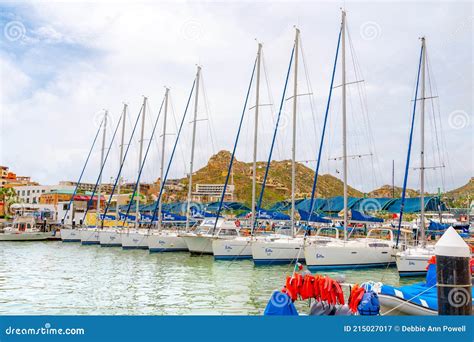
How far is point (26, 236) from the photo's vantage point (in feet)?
197

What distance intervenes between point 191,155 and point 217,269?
18313mm

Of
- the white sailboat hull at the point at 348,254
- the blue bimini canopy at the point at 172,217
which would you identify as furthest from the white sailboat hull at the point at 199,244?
the blue bimini canopy at the point at 172,217

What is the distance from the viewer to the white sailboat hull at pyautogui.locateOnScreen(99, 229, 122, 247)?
163 feet

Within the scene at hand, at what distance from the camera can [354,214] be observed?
34.6 metres

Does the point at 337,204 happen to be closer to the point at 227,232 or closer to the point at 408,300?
the point at 227,232

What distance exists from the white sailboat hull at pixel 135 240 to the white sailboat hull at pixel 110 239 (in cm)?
379

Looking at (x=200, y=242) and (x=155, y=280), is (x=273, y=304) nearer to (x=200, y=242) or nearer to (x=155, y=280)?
(x=155, y=280)

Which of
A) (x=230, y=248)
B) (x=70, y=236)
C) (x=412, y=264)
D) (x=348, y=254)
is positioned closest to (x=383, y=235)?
(x=348, y=254)

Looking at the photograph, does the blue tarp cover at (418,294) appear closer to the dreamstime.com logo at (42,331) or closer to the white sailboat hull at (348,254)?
the dreamstime.com logo at (42,331)

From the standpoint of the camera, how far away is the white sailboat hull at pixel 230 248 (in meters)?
33.6

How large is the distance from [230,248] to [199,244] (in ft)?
15.1

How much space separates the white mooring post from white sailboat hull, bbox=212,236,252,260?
25.0 m

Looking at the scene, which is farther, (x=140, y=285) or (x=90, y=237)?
(x=90, y=237)

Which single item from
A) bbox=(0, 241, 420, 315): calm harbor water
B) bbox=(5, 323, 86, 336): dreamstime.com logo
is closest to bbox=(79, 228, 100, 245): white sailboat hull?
bbox=(0, 241, 420, 315): calm harbor water
